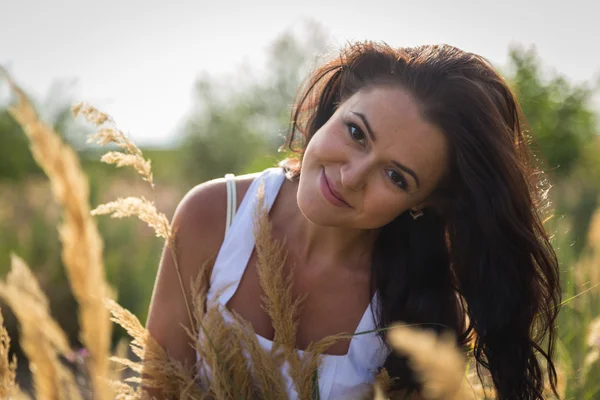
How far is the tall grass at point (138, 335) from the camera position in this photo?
20.8 inches

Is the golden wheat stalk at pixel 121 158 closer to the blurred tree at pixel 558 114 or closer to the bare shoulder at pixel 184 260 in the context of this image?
the bare shoulder at pixel 184 260

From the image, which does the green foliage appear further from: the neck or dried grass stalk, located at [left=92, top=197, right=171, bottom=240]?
dried grass stalk, located at [left=92, top=197, right=171, bottom=240]

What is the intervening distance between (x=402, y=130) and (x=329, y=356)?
3.01 feet

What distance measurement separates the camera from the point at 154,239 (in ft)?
20.2

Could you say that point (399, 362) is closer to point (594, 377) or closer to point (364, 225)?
point (364, 225)

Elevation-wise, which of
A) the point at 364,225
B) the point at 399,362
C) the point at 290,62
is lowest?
the point at 399,362

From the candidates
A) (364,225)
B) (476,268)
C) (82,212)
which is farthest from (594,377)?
(82,212)

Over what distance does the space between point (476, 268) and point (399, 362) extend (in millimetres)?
454

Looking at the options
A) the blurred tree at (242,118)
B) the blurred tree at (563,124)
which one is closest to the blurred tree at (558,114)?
the blurred tree at (563,124)

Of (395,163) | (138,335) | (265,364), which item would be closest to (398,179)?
(395,163)

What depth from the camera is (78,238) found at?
54cm

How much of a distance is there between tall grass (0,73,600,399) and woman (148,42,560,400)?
0.54 ft

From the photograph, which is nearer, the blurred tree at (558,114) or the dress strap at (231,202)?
the dress strap at (231,202)

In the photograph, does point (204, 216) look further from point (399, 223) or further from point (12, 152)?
point (12, 152)
